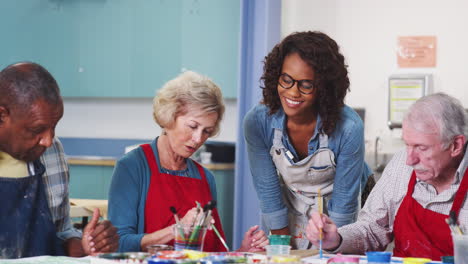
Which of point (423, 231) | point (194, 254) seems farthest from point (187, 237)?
point (423, 231)

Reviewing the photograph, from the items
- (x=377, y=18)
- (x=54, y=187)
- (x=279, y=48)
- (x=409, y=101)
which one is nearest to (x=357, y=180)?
(x=279, y=48)

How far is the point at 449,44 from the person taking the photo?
14.4 ft

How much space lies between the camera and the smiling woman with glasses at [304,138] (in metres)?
2.55

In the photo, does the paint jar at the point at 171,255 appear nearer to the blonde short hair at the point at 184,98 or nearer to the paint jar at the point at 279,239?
the paint jar at the point at 279,239

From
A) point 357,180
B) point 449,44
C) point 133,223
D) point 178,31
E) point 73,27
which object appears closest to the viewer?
point 133,223

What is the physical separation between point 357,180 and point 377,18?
222cm

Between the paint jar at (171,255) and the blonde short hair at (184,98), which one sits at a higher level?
the blonde short hair at (184,98)

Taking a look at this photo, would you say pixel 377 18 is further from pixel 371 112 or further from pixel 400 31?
pixel 371 112

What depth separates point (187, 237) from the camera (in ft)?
6.03

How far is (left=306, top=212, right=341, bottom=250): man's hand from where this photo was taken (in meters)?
2.16

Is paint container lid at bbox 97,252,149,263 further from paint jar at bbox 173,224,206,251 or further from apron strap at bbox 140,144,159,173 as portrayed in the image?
apron strap at bbox 140,144,159,173

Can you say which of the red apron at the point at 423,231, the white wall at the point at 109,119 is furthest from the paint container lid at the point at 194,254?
the white wall at the point at 109,119

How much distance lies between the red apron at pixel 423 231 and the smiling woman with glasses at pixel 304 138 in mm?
356

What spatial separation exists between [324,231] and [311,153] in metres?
0.52
